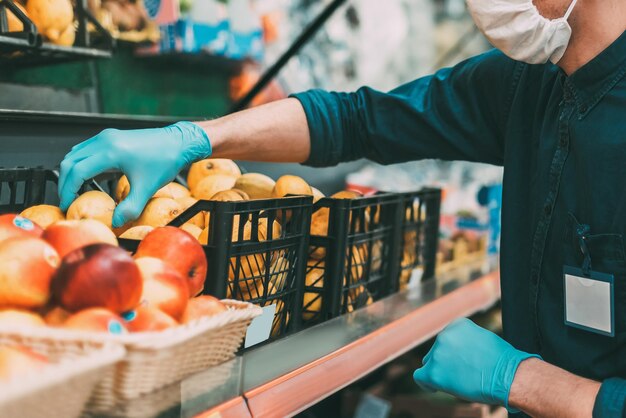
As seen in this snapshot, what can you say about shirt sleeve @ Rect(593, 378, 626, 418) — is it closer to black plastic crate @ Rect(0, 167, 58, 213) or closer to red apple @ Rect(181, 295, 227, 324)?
red apple @ Rect(181, 295, 227, 324)

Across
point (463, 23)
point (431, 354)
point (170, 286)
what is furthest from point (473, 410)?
point (463, 23)

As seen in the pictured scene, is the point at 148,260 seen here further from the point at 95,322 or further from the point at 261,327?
the point at 261,327

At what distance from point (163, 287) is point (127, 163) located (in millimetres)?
456

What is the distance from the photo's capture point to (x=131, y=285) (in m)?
0.92

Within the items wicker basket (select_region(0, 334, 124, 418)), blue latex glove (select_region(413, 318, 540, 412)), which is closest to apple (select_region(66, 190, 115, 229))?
wicker basket (select_region(0, 334, 124, 418))

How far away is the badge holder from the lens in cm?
140

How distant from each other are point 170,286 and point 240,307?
16cm

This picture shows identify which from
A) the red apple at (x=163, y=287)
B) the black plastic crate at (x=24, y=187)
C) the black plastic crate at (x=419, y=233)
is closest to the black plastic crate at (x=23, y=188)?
the black plastic crate at (x=24, y=187)

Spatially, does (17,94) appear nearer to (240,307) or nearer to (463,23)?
(240,307)

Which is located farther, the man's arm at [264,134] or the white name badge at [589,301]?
the man's arm at [264,134]

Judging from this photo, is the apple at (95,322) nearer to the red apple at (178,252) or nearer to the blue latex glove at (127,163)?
the red apple at (178,252)

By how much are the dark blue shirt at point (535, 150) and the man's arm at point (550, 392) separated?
0.04 metres

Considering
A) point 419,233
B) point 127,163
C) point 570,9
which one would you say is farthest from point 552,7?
point 127,163

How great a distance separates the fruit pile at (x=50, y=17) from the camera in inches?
66.4
